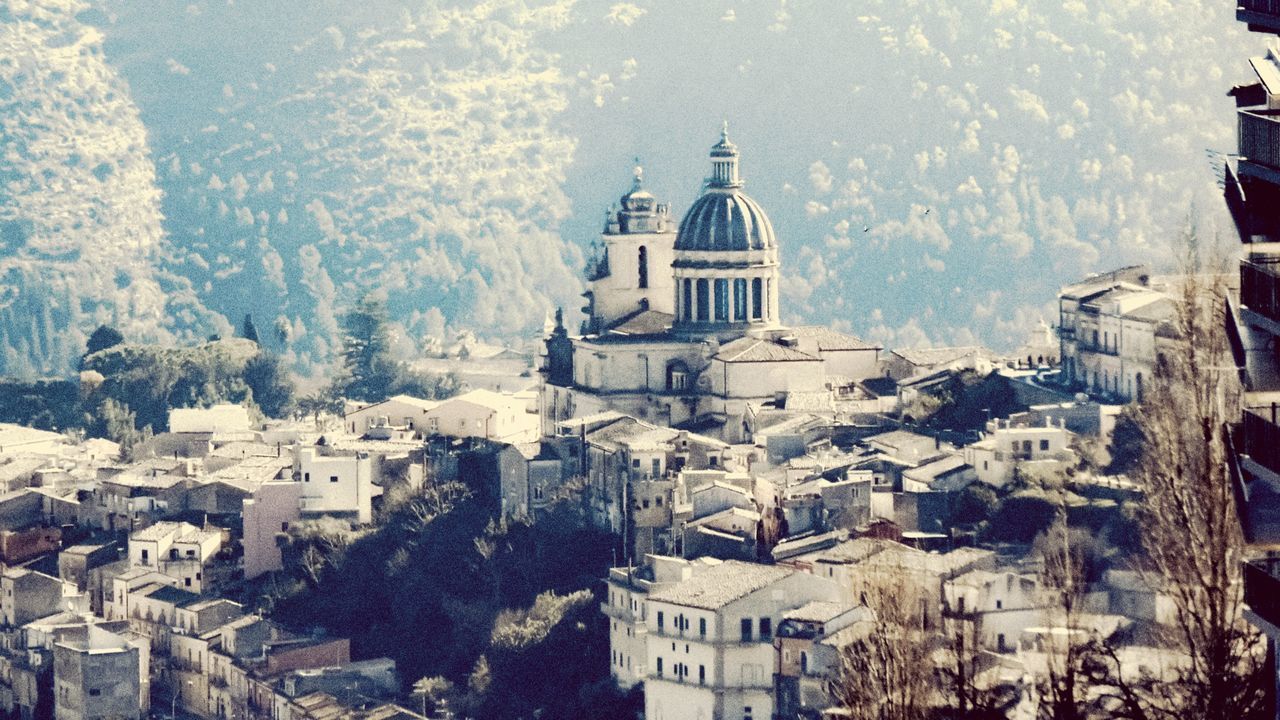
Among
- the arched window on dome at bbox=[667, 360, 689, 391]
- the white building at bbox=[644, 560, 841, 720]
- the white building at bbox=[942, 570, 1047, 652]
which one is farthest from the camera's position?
the arched window on dome at bbox=[667, 360, 689, 391]

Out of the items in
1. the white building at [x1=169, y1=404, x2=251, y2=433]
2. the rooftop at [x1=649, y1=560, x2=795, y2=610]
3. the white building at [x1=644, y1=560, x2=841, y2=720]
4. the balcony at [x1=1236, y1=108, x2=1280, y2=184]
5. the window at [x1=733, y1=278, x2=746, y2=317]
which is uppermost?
the balcony at [x1=1236, y1=108, x2=1280, y2=184]

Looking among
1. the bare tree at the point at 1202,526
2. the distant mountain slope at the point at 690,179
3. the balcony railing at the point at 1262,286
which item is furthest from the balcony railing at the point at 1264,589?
the distant mountain slope at the point at 690,179

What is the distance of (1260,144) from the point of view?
22594 mm

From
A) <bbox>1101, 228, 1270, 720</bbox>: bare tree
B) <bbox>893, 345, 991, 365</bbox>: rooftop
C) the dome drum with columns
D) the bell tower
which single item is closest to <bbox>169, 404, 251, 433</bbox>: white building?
the bell tower

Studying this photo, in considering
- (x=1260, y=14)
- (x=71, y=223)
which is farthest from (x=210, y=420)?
(x=71, y=223)

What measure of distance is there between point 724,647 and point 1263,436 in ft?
112

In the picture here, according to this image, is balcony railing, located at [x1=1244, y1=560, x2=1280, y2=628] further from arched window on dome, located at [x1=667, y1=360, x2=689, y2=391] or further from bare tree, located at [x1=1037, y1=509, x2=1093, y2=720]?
arched window on dome, located at [x1=667, y1=360, x2=689, y2=391]

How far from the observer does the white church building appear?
248 ft

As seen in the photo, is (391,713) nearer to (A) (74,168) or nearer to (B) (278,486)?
(B) (278,486)

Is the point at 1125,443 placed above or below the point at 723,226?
below

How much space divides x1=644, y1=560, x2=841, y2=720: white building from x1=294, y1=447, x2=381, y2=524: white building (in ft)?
56.3

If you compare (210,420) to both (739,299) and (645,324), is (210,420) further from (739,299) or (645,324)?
(739,299)

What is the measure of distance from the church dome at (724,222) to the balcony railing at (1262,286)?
56.3 metres

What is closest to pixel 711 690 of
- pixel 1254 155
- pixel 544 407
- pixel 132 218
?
pixel 544 407
